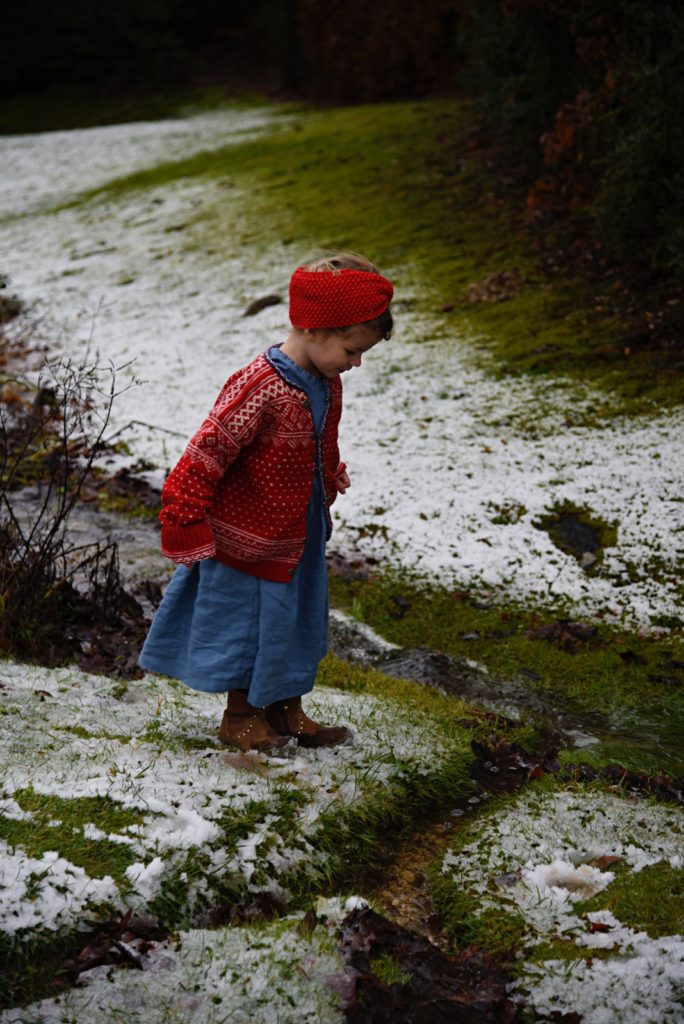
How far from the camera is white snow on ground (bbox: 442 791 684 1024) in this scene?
252 cm

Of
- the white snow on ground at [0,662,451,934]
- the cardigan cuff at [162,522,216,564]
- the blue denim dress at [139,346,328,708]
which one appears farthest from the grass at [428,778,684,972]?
the cardigan cuff at [162,522,216,564]

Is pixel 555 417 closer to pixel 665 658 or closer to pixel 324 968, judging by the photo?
pixel 665 658

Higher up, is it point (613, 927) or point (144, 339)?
point (144, 339)

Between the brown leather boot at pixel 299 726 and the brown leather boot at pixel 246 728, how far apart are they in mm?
108

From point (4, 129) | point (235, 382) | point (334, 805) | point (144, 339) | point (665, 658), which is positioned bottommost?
point (665, 658)

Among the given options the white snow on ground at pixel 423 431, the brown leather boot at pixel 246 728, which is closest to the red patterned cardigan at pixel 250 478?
the brown leather boot at pixel 246 728

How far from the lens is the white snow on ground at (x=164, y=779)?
2623 millimetres

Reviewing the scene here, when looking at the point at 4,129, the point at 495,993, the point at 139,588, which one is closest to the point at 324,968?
the point at 495,993

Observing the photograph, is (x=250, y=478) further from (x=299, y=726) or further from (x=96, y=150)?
(x=96, y=150)

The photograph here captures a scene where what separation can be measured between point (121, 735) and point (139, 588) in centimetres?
193

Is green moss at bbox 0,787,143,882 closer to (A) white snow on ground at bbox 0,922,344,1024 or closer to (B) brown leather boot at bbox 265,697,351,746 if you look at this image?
(A) white snow on ground at bbox 0,922,344,1024

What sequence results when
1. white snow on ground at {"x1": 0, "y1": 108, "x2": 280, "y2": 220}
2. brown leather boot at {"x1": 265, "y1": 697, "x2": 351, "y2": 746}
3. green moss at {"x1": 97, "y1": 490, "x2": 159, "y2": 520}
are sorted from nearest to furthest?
1. brown leather boot at {"x1": 265, "y1": 697, "x2": 351, "y2": 746}
2. green moss at {"x1": 97, "y1": 490, "x2": 159, "y2": 520}
3. white snow on ground at {"x1": 0, "y1": 108, "x2": 280, "y2": 220}

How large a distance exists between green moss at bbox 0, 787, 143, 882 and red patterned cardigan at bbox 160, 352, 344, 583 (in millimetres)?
845

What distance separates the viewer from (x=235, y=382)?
10.6 ft
